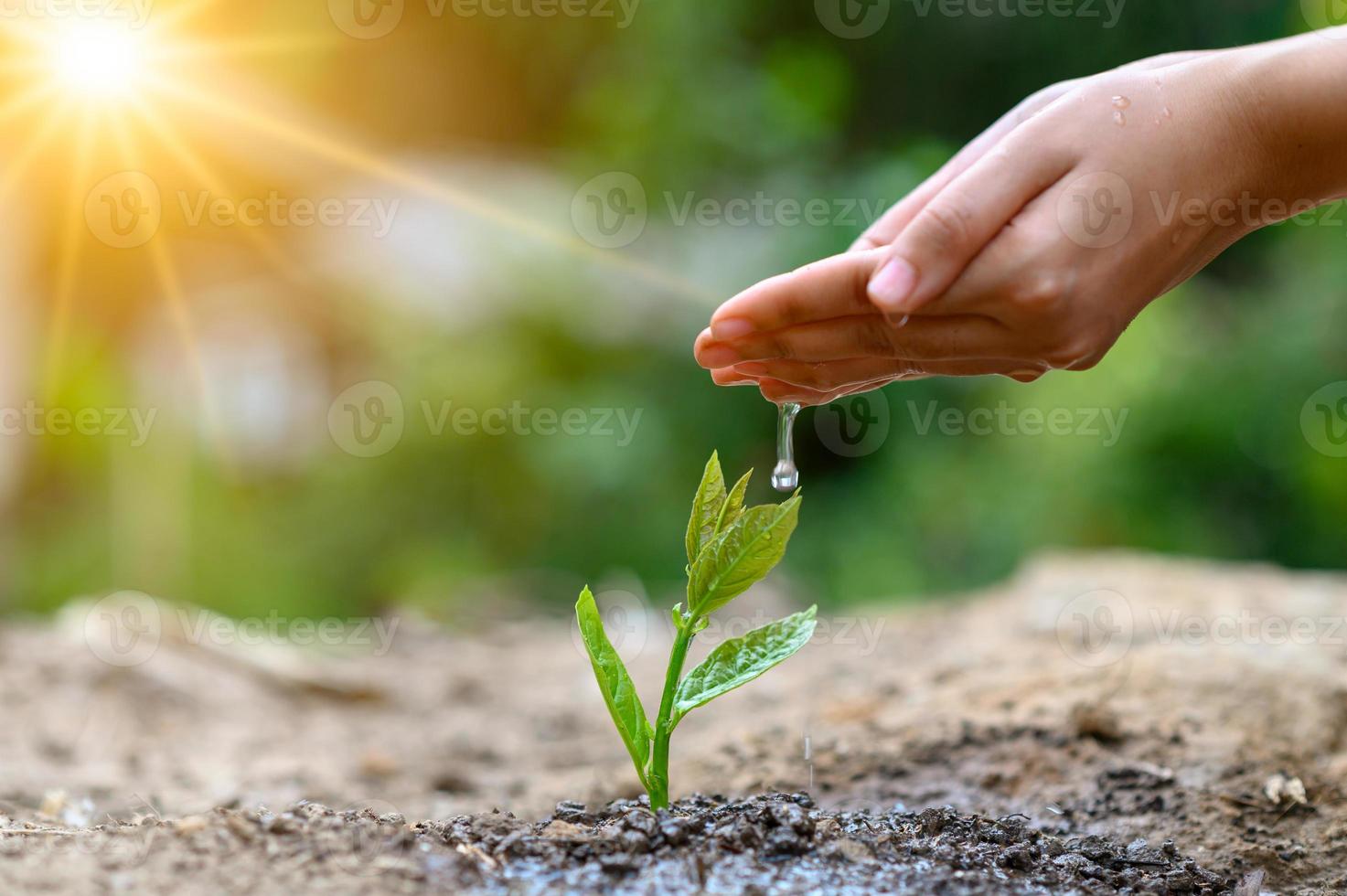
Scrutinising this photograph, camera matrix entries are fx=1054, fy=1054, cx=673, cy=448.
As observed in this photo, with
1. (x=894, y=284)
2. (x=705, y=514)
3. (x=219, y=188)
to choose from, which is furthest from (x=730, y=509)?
(x=219, y=188)

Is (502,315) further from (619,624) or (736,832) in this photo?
(736,832)

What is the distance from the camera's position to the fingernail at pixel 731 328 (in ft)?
3.82

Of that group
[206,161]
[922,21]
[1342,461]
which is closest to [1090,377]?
[1342,461]

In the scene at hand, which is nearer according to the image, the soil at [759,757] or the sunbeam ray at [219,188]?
the soil at [759,757]

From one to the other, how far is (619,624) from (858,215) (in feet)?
7.81

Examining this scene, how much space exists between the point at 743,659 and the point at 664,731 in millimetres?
126

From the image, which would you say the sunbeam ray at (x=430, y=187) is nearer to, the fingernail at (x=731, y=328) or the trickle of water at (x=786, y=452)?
the trickle of water at (x=786, y=452)

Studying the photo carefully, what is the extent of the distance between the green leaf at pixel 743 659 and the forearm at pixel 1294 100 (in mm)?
729

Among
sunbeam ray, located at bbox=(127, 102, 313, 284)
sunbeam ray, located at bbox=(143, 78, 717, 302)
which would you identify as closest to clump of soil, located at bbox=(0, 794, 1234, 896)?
sunbeam ray, located at bbox=(143, 78, 717, 302)

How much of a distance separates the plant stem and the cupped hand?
344 mm

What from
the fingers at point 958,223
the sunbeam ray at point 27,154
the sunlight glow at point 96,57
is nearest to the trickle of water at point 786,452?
the fingers at point 958,223

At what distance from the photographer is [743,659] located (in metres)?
1.26

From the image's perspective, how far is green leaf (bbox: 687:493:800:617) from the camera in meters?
1.20

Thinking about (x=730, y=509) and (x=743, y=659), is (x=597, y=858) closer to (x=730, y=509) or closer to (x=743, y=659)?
(x=743, y=659)
